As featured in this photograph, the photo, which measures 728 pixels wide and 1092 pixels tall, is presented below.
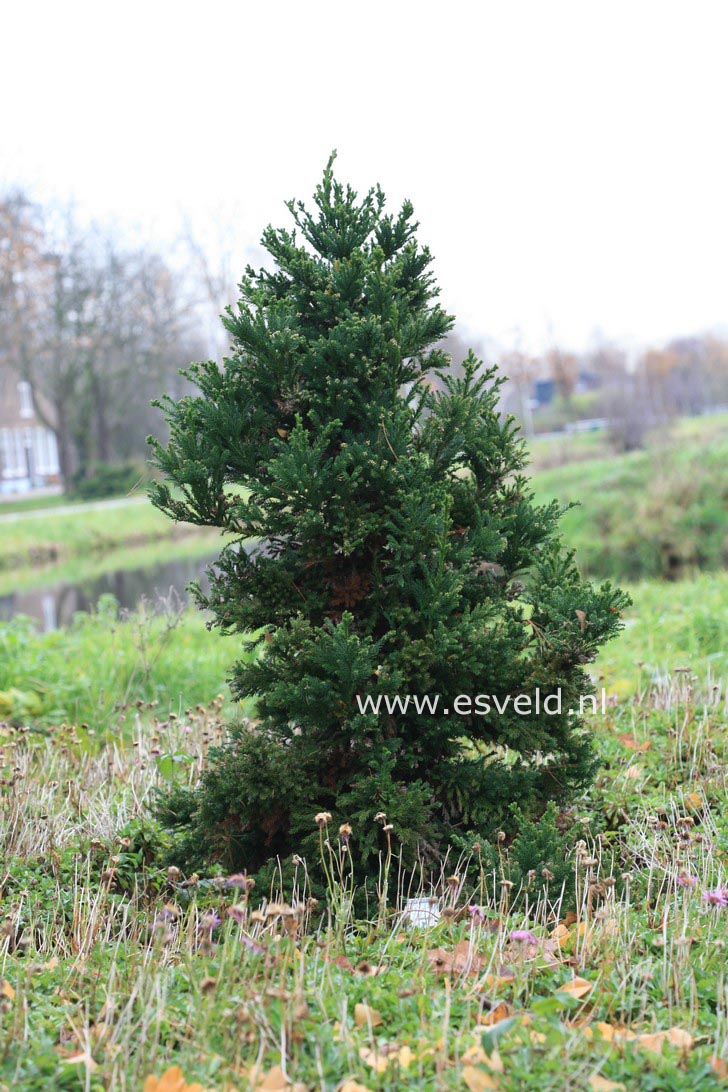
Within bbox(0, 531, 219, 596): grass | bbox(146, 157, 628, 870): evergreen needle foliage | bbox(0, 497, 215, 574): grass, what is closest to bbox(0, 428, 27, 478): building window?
bbox(0, 497, 215, 574): grass

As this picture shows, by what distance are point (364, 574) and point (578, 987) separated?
152 centimetres

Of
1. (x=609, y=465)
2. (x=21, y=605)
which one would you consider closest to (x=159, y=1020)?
(x=21, y=605)

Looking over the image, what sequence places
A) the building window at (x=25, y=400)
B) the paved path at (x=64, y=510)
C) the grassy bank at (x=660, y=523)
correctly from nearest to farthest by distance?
the grassy bank at (x=660, y=523)
the paved path at (x=64, y=510)
the building window at (x=25, y=400)

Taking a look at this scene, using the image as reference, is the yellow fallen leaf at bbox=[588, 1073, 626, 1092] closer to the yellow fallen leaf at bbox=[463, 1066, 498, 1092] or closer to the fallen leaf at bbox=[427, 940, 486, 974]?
the yellow fallen leaf at bbox=[463, 1066, 498, 1092]

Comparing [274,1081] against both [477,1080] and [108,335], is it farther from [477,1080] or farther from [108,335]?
[108,335]

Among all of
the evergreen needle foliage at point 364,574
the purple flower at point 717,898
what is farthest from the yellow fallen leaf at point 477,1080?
the evergreen needle foliage at point 364,574

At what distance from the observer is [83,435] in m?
39.9

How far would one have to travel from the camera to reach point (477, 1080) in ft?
6.36

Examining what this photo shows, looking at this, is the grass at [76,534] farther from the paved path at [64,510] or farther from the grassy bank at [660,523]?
the grassy bank at [660,523]

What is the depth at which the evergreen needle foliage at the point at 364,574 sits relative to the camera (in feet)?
10.2

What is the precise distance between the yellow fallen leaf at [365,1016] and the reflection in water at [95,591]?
1308 centimetres

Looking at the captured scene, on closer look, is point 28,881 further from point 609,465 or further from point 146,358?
point 146,358

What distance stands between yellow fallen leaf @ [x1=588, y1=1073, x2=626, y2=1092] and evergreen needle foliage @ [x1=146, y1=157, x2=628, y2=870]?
1085 mm

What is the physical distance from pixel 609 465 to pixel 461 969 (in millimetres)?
20185
